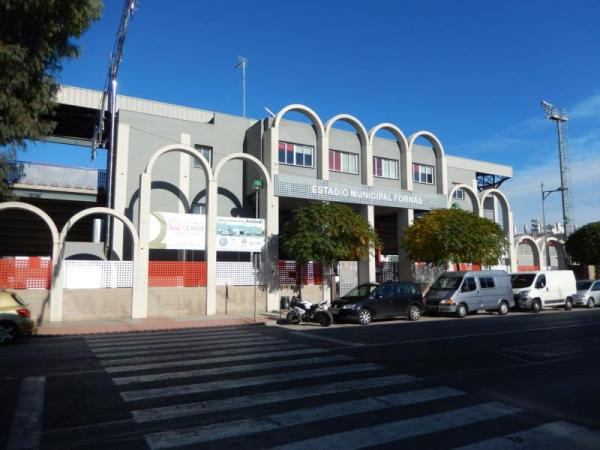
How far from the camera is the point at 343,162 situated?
29.4 m

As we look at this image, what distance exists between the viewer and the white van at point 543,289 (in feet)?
82.6

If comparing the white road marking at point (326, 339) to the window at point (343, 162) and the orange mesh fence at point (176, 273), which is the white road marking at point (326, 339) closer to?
the orange mesh fence at point (176, 273)

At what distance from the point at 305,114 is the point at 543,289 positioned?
16339 mm

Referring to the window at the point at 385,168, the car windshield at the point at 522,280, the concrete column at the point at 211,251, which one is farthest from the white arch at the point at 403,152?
the concrete column at the point at 211,251

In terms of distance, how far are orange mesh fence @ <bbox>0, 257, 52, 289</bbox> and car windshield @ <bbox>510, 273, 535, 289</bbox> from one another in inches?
905

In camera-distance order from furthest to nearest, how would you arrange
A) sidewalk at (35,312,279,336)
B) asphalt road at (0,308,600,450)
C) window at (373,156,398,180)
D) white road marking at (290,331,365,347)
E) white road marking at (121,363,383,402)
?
window at (373,156,398,180) < sidewalk at (35,312,279,336) < white road marking at (290,331,365,347) < white road marking at (121,363,383,402) < asphalt road at (0,308,600,450)

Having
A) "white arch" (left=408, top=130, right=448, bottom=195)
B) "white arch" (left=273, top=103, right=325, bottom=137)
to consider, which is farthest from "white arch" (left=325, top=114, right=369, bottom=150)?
"white arch" (left=408, top=130, right=448, bottom=195)

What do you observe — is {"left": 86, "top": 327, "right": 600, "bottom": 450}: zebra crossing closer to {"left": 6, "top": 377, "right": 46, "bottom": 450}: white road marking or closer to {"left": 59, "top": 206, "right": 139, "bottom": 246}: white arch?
{"left": 6, "top": 377, "right": 46, "bottom": 450}: white road marking

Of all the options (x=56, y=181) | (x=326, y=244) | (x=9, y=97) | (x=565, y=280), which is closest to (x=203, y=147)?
(x=56, y=181)

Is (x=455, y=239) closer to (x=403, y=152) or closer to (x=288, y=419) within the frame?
(x=403, y=152)

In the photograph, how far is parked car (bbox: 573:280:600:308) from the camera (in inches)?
1109

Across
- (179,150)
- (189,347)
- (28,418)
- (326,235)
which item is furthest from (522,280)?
(28,418)

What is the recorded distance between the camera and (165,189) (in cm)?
2542

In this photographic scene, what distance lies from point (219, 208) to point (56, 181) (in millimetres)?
8373
